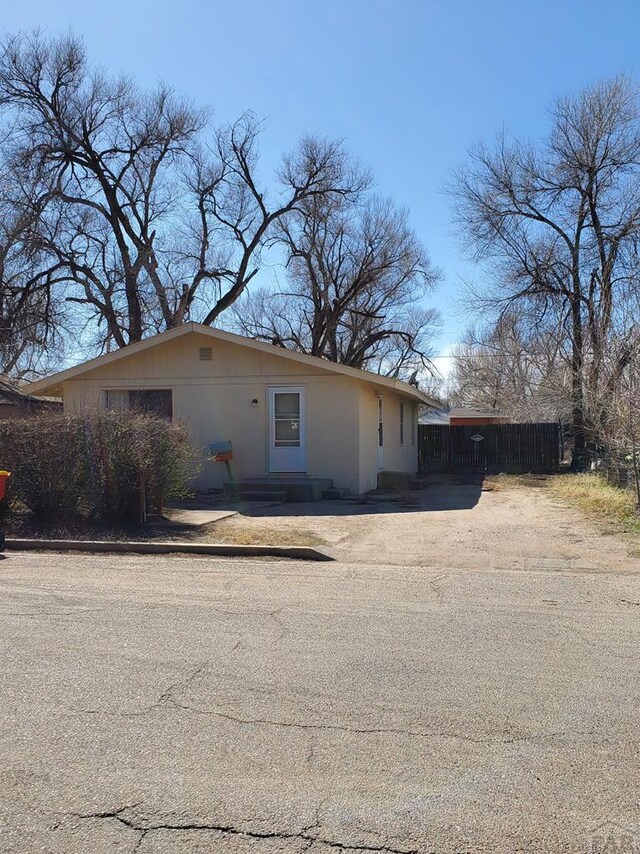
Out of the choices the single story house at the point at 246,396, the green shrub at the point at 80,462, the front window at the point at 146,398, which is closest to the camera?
the green shrub at the point at 80,462

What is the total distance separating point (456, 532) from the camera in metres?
11.2

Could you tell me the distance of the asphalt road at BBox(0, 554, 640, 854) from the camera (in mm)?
3049

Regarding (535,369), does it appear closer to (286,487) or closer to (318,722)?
(286,487)

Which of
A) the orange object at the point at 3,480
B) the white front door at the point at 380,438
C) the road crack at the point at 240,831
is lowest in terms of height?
the road crack at the point at 240,831

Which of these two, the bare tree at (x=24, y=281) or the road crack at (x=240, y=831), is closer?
the road crack at (x=240, y=831)

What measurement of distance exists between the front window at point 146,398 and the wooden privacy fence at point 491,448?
13.0 m

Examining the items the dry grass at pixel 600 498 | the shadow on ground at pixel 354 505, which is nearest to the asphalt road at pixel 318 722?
the dry grass at pixel 600 498

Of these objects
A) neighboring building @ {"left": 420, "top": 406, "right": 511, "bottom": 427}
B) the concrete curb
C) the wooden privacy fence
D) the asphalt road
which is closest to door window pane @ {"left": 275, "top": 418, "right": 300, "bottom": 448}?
the concrete curb

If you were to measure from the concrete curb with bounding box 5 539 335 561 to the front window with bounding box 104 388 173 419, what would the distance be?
7369mm

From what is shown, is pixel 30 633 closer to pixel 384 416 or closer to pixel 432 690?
pixel 432 690

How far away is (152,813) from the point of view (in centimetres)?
314

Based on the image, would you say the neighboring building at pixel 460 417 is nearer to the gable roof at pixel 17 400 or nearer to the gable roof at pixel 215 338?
the gable roof at pixel 17 400

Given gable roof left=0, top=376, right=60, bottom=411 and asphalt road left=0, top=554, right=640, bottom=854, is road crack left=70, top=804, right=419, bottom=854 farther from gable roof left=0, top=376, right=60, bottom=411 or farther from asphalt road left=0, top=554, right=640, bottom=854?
gable roof left=0, top=376, right=60, bottom=411

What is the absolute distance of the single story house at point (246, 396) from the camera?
16469 mm
